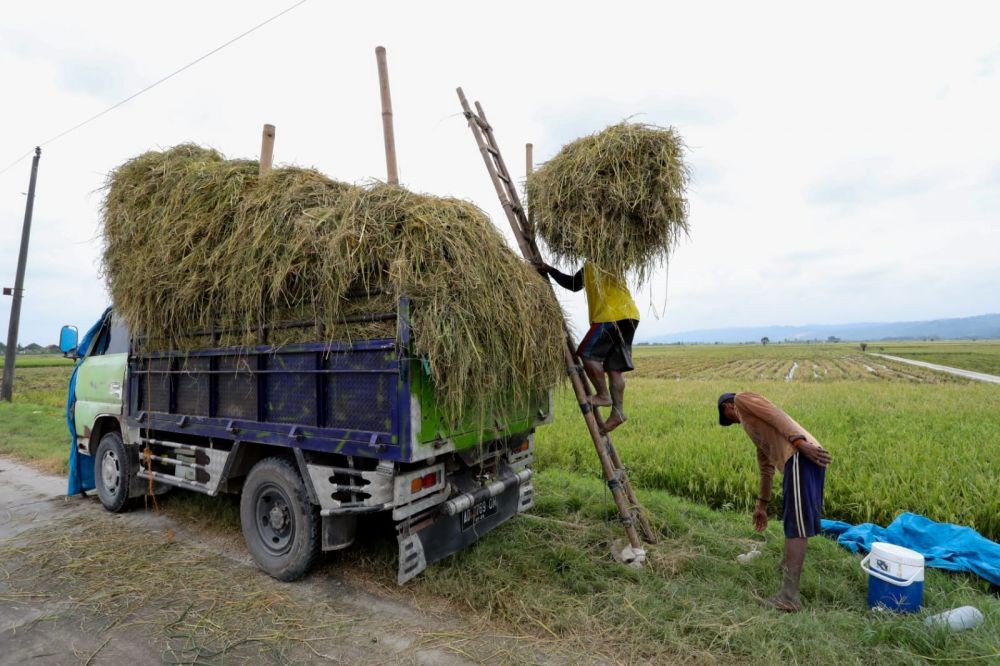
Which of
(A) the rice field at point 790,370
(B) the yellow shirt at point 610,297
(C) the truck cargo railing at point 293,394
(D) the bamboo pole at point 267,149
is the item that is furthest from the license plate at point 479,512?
(A) the rice field at point 790,370

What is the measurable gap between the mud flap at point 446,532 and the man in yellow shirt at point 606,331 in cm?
113

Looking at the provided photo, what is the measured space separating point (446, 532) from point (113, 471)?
424 centimetres

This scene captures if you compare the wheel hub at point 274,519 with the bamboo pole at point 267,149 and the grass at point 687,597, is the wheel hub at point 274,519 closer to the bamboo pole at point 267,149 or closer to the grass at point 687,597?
the grass at point 687,597

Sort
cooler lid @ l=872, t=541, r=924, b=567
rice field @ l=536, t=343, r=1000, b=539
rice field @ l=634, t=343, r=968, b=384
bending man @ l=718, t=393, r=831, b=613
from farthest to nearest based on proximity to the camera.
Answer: rice field @ l=634, t=343, r=968, b=384 < rice field @ l=536, t=343, r=1000, b=539 < bending man @ l=718, t=393, r=831, b=613 < cooler lid @ l=872, t=541, r=924, b=567

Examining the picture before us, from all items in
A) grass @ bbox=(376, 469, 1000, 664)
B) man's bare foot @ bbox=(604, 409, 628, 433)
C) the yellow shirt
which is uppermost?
the yellow shirt

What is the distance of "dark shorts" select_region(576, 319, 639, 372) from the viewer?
423 cm

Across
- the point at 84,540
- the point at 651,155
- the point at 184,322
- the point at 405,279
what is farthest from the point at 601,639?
the point at 84,540

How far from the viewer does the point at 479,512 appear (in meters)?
4.17

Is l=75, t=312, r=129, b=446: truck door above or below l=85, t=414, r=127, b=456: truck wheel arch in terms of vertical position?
Answer: above

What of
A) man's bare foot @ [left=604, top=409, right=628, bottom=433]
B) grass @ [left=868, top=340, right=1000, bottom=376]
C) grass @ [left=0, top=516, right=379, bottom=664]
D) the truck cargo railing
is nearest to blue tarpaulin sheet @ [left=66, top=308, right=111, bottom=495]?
grass @ [left=0, top=516, right=379, bottom=664]

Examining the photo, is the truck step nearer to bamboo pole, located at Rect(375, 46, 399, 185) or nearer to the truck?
the truck

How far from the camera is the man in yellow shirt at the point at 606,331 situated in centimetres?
416

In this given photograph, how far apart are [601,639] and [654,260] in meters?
2.67

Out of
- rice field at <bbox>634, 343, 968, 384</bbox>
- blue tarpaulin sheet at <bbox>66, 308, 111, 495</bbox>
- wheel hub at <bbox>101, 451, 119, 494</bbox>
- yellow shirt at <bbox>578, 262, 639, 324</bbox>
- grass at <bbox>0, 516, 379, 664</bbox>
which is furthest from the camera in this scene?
rice field at <bbox>634, 343, 968, 384</bbox>
